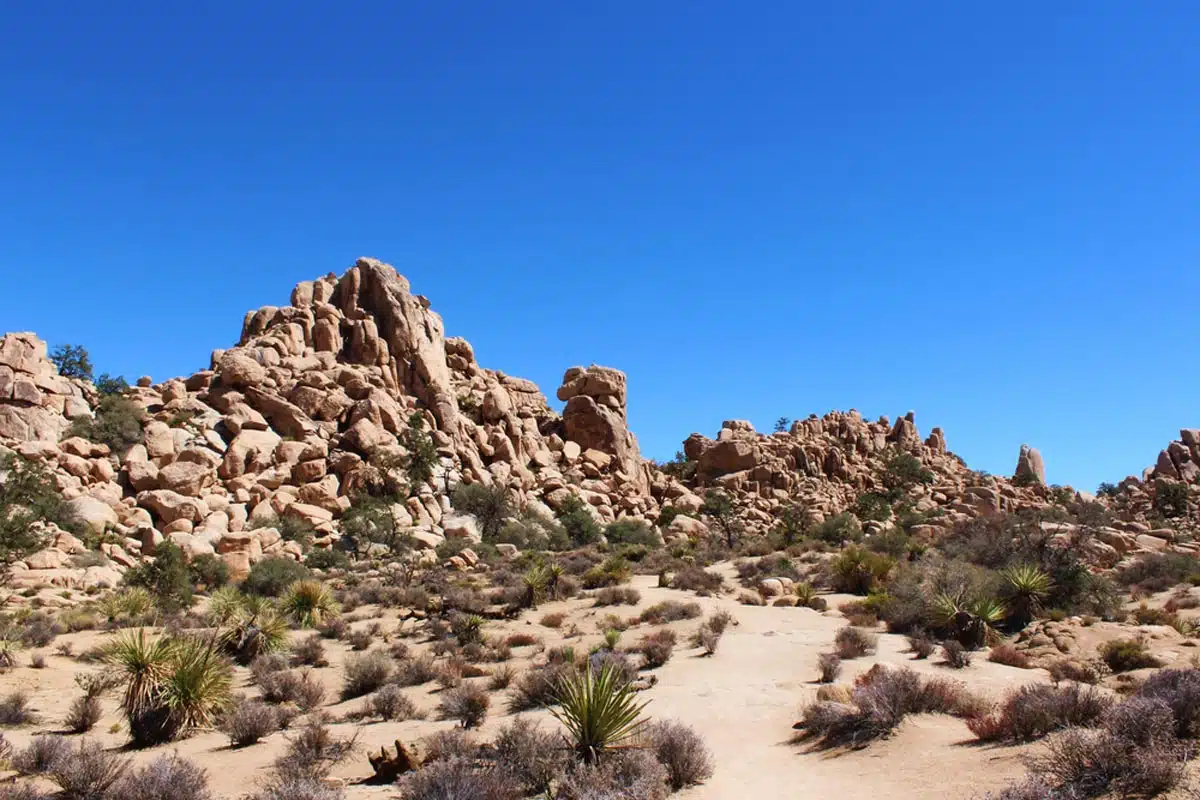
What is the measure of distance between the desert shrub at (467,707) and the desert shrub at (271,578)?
613 inches

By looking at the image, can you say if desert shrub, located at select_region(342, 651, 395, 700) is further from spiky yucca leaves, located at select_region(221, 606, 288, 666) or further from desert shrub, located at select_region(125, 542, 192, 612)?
desert shrub, located at select_region(125, 542, 192, 612)

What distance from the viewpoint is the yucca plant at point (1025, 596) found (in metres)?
17.9

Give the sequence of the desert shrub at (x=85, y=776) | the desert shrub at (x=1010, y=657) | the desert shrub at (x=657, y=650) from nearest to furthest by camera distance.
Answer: the desert shrub at (x=85, y=776), the desert shrub at (x=1010, y=657), the desert shrub at (x=657, y=650)

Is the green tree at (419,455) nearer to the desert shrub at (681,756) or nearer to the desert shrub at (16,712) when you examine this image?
the desert shrub at (16,712)

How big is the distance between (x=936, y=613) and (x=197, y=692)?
1527 cm

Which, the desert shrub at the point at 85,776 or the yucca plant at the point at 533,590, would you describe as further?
the yucca plant at the point at 533,590

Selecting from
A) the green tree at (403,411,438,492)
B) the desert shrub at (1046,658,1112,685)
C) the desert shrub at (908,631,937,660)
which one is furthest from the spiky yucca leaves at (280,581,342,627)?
the green tree at (403,411,438,492)

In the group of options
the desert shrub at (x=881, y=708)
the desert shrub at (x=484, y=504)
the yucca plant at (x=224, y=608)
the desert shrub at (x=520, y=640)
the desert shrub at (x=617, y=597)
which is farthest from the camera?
the desert shrub at (x=484, y=504)

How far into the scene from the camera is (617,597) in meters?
22.2

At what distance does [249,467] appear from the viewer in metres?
39.6

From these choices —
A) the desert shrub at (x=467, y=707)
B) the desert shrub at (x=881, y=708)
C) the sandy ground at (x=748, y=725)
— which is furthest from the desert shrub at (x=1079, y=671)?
the desert shrub at (x=467, y=707)

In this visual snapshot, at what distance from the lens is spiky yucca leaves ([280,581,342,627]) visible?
66.8 feet

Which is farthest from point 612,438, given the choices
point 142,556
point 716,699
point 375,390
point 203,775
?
point 203,775

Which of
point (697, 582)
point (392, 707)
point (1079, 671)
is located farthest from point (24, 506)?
point (1079, 671)
